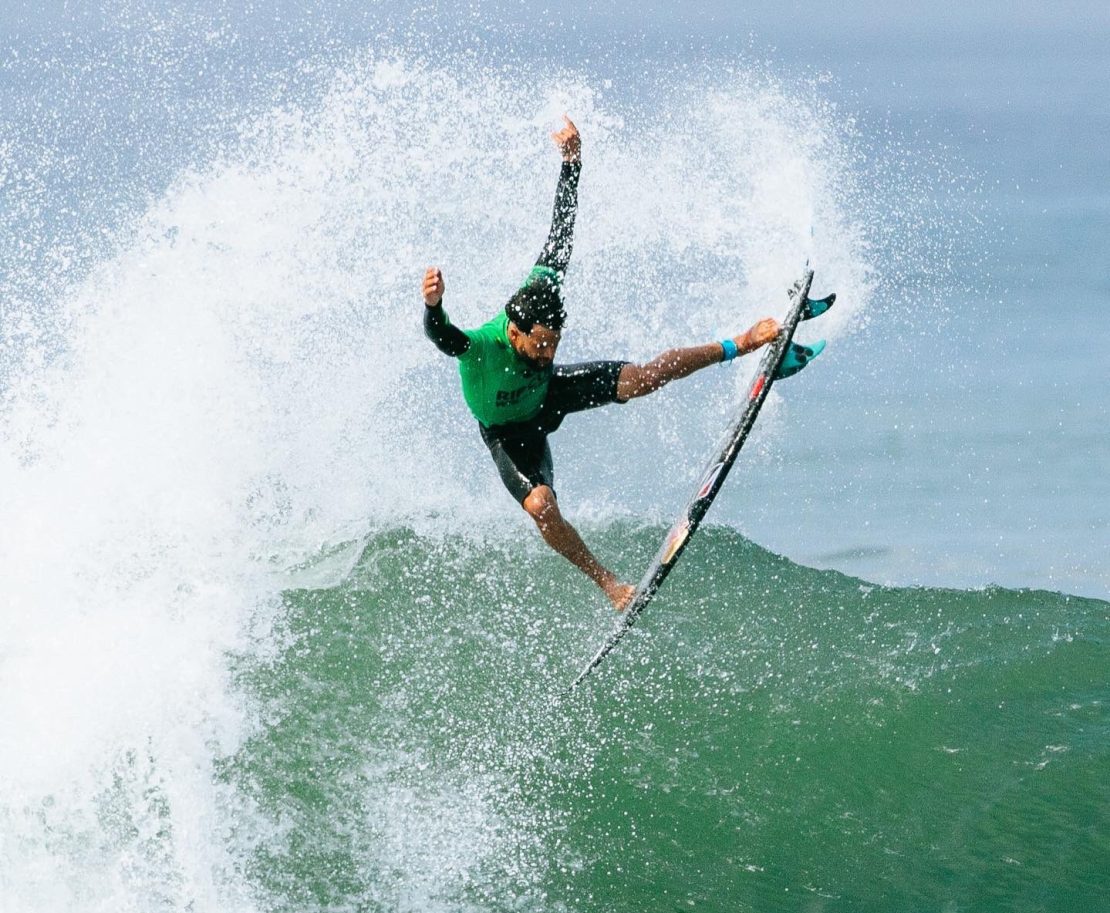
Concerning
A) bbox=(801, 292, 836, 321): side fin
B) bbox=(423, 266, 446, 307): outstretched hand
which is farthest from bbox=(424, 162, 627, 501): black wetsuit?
bbox=(801, 292, 836, 321): side fin

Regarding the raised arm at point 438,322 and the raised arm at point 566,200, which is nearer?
the raised arm at point 438,322

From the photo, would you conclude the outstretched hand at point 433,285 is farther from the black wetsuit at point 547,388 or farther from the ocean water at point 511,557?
the ocean water at point 511,557

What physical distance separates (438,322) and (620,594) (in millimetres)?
1530

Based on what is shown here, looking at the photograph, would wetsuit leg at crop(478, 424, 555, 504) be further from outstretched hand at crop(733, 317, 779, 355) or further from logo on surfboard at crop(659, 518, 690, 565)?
outstretched hand at crop(733, 317, 779, 355)

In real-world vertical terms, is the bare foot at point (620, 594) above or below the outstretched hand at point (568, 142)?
below

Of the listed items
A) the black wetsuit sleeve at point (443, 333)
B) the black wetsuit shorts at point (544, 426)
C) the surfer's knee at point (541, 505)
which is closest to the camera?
the black wetsuit sleeve at point (443, 333)

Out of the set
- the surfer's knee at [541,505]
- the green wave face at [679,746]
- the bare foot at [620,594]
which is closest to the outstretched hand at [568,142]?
the surfer's knee at [541,505]

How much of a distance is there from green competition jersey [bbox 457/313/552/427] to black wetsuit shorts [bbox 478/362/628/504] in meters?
0.07

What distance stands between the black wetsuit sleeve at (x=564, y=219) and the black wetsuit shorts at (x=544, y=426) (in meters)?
0.56

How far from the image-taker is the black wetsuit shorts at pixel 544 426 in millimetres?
6617

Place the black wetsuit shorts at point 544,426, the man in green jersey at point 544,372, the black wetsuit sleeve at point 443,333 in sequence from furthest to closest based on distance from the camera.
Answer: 1. the black wetsuit shorts at point 544,426
2. the man in green jersey at point 544,372
3. the black wetsuit sleeve at point 443,333

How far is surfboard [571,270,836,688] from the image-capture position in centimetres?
616

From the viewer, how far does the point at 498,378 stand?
654 cm

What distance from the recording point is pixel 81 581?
7828 mm
